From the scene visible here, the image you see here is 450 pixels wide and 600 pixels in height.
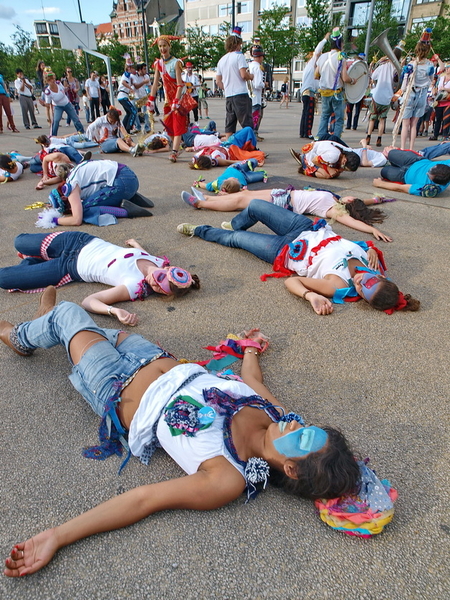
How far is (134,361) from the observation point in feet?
6.97

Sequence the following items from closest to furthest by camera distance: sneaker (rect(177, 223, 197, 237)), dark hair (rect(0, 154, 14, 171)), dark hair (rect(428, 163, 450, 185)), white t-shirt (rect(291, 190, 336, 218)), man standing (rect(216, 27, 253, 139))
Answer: sneaker (rect(177, 223, 197, 237)) → white t-shirt (rect(291, 190, 336, 218)) → dark hair (rect(428, 163, 450, 185)) → dark hair (rect(0, 154, 14, 171)) → man standing (rect(216, 27, 253, 139))

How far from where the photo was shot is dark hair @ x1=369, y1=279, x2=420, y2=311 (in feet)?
9.99

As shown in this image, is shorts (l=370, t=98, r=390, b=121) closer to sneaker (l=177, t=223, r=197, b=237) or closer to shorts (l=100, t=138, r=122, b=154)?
shorts (l=100, t=138, r=122, b=154)

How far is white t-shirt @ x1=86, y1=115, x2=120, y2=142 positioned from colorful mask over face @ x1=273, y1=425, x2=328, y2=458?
9712 millimetres

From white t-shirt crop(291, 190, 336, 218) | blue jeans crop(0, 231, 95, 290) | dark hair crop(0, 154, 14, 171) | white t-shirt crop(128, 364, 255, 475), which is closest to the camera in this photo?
white t-shirt crop(128, 364, 255, 475)

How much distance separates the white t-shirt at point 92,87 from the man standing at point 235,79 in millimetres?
7499

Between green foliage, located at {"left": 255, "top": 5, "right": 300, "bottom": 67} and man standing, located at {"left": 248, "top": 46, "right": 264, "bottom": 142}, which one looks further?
green foliage, located at {"left": 255, "top": 5, "right": 300, "bottom": 67}

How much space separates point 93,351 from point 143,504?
86cm

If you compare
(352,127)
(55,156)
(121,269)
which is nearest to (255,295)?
(121,269)

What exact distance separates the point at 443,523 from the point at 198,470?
103 centimetres

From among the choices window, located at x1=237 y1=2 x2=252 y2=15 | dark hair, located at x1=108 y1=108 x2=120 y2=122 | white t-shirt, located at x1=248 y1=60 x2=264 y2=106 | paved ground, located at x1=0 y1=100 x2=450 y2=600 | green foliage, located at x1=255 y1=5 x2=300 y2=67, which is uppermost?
window, located at x1=237 y1=2 x2=252 y2=15

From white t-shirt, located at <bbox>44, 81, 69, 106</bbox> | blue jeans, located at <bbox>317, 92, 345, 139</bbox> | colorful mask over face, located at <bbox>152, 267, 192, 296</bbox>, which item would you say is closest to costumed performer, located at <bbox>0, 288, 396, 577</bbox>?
colorful mask over face, located at <bbox>152, 267, 192, 296</bbox>

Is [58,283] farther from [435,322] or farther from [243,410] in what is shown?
[435,322]

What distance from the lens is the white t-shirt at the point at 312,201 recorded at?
15.8 feet
